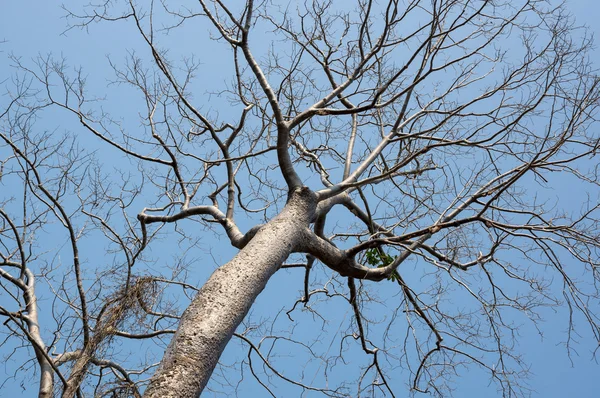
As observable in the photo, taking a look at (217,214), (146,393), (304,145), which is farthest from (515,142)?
(146,393)

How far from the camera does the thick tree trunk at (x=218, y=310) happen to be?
2664 mm

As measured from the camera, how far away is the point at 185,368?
2.69 meters

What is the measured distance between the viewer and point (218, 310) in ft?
9.84

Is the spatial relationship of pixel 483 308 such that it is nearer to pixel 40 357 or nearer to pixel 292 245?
pixel 292 245

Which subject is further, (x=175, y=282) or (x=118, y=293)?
(x=175, y=282)

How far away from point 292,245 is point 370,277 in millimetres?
948

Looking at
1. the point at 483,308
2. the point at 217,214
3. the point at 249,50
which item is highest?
the point at 249,50

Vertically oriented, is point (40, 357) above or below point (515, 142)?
below

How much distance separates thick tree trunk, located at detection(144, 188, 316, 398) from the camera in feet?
8.74

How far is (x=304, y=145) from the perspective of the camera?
603cm

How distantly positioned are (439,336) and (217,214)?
2.01m

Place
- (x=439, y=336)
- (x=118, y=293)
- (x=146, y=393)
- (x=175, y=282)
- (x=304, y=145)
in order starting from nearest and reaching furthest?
1. (x=146, y=393)
2. (x=118, y=293)
3. (x=439, y=336)
4. (x=175, y=282)
5. (x=304, y=145)

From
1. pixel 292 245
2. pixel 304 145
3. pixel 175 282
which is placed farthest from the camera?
pixel 304 145

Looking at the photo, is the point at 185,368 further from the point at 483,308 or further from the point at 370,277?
the point at 483,308
